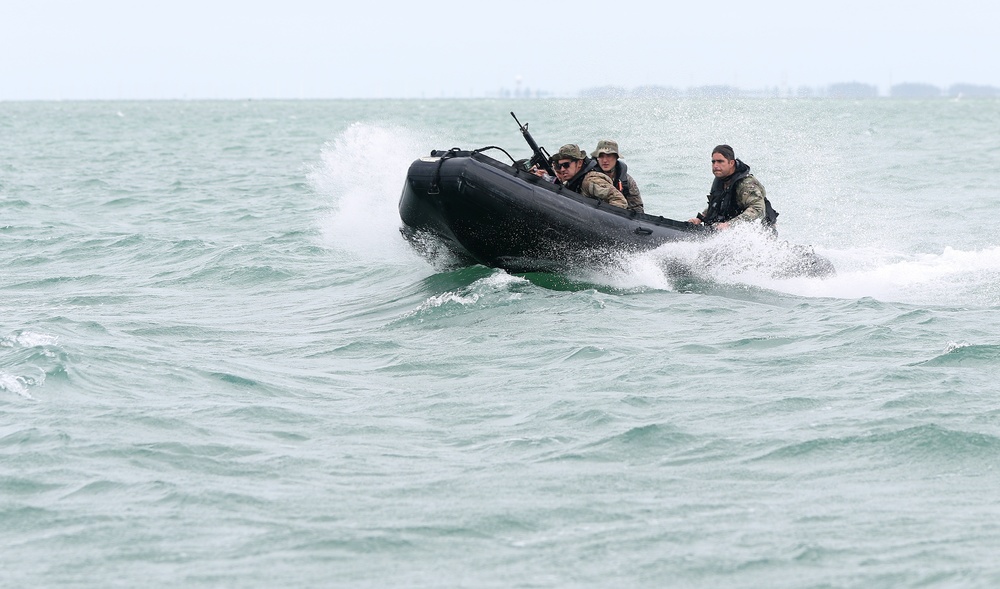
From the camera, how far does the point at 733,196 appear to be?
12398 mm

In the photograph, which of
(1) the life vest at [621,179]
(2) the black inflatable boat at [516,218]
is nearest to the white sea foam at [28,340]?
(2) the black inflatable boat at [516,218]

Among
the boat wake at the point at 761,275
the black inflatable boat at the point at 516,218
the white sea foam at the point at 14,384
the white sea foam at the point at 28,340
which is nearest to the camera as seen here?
the white sea foam at the point at 14,384

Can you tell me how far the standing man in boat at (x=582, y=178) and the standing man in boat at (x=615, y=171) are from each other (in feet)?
0.49

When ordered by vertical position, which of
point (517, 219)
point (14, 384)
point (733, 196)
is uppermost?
point (733, 196)

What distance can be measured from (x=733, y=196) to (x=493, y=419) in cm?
581

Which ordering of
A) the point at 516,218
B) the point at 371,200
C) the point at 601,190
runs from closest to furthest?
1. the point at 516,218
2. the point at 601,190
3. the point at 371,200

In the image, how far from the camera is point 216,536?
5.49m

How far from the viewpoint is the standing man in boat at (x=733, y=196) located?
12188 millimetres

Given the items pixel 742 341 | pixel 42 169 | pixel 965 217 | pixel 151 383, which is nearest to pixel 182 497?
pixel 151 383

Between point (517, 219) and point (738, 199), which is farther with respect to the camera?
point (738, 199)

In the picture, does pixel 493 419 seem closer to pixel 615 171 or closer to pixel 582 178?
pixel 582 178

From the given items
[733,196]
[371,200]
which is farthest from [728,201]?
[371,200]

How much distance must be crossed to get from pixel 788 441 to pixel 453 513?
197cm

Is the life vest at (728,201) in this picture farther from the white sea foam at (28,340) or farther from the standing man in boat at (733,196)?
the white sea foam at (28,340)
